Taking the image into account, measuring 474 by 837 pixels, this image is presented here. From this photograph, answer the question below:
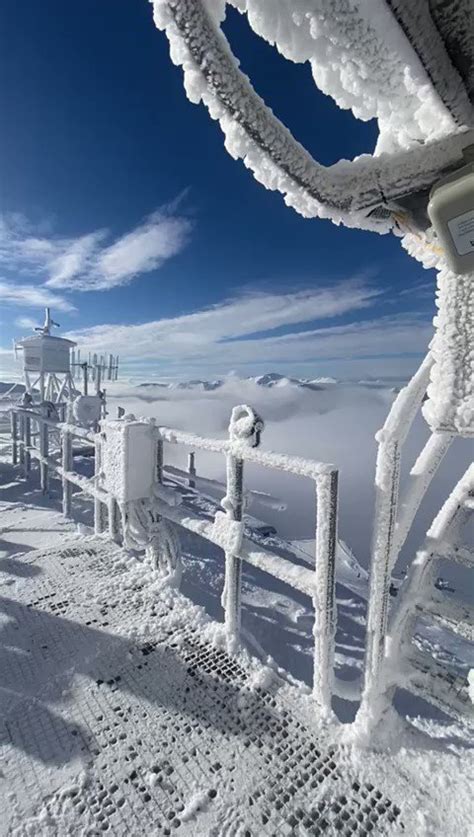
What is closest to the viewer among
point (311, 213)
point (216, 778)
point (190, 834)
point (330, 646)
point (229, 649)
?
point (311, 213)

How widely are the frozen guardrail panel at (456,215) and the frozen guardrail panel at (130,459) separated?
2961 mm

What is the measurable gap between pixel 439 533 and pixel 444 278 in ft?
4.71

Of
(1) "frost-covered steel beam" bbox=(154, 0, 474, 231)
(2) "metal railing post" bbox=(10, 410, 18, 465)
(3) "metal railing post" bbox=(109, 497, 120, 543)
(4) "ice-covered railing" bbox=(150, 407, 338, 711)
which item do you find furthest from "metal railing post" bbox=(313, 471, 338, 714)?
(2) "metal railing post" bbox=(10, 410, 18, 465)

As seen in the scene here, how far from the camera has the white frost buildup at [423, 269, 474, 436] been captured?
3.40ft

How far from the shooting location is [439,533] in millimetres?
1899

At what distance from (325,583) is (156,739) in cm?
124

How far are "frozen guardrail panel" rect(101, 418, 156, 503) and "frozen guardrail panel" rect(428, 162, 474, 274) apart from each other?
117 inches

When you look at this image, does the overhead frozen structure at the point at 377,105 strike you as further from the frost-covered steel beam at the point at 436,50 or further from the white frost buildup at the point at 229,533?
the white frost buildup at the point at 229,533

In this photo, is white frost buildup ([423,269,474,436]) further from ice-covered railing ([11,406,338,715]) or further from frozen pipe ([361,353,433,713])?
ice-covered railing ([11,406,338,715])

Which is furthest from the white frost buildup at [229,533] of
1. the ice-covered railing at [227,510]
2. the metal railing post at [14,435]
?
the metal railing post at [14,435]

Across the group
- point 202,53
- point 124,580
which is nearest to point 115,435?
point 124,580

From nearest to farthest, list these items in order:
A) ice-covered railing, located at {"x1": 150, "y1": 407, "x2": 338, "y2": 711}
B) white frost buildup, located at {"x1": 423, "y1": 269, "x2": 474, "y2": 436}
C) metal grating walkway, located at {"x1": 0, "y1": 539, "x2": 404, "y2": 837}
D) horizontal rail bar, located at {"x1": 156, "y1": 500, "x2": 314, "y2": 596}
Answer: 1. white frost buildup, located at {"x1": 423, "y1": 269, "x2": 474, "y2": 436}
2. metal grating walkway, located at {"x1": 0, "y1": 539, "x2": 404, "y2": 837}
3. ice-covered railing, located at {"x1": 150, "y1": 407, "x2": 338, "y2": 711}
4. horizontal rail bar, located at {"x1": 156, "y1": 500, "x2": 314, "y2": 596}

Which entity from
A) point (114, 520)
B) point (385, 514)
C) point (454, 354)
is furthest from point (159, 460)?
point (454, 354)

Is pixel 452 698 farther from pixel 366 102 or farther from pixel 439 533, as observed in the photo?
pixel 366 102
